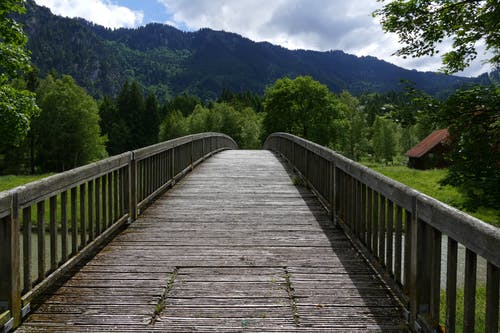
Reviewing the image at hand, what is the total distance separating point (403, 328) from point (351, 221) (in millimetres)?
2211

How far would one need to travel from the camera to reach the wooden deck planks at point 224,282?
3285mm

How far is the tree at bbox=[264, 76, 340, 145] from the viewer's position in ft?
160

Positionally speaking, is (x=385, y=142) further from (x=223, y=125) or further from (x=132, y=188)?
(x=132, y=188)

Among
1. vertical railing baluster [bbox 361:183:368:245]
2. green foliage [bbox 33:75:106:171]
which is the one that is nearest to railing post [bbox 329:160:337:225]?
vertical railing baluster [bbox 361:183:368:245]

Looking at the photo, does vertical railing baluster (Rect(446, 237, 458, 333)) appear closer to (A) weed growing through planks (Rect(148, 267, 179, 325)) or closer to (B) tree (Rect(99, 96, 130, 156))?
(A) weed growing through planks (Rect(148, 267, 179, 325))

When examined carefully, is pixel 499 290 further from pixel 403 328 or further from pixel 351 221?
pixel 351 221

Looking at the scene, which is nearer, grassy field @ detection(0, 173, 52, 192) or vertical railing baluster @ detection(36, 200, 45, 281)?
vertical railing baluster @ detection(36, 200, 45, 281)

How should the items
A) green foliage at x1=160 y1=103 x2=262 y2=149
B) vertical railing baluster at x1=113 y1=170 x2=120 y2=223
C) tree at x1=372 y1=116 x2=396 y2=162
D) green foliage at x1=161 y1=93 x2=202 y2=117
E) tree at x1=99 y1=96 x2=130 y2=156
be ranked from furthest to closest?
green foliage at x1=161 y1=93 x2=202 y2=117 < tree at x1=99 y1=96 x2=130 y2=156 < tree at x1=372 y1=116 x2=396 y2=162 < green foliage at x1=160 y1=103 x2=262 y2=149 < vertical railing baluster at x1=113 y1=170 x2=120 y2=223

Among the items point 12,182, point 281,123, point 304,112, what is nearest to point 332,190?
point 12,182

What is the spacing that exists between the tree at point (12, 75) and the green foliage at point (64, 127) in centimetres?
4241

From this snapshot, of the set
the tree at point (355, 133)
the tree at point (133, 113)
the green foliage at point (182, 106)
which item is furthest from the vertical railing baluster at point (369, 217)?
the green foliage at point (182, 106)

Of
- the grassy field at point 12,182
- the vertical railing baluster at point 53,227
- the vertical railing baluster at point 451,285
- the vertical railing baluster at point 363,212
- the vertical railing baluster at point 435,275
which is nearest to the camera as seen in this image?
the vertical railing baluster at point 451,285

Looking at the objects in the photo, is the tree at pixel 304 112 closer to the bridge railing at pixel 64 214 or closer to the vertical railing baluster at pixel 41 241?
the bridge railing at pixel 64 214

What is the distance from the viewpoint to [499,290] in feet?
7.46
